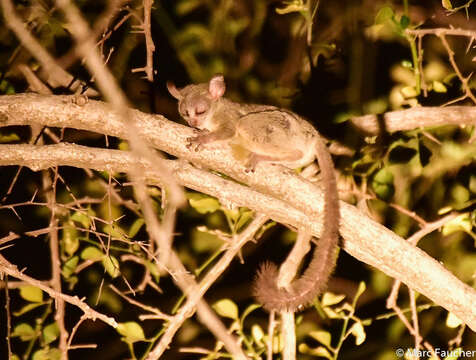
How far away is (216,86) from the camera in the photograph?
3344mm

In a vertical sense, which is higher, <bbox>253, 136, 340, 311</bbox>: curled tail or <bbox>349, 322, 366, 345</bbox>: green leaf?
<bbox>253, 136, 340, 311</bbox>: curled tail

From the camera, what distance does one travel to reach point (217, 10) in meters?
4.99

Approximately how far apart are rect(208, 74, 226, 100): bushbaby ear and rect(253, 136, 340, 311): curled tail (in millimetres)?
1114

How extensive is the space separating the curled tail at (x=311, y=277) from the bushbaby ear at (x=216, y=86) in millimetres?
1114

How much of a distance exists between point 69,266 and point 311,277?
154 cm

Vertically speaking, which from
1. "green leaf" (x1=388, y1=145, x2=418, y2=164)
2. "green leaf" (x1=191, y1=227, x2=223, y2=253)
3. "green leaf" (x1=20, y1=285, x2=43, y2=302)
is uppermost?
"green leaf" (x1=388, y1=145, x2=418, y2=164)

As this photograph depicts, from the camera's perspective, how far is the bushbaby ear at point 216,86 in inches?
130

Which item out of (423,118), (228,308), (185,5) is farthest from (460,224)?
(185,5)

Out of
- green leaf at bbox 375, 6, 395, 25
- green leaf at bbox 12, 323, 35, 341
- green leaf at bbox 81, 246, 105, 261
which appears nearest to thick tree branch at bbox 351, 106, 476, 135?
green leaf at bbox 375, 6, 395, 25

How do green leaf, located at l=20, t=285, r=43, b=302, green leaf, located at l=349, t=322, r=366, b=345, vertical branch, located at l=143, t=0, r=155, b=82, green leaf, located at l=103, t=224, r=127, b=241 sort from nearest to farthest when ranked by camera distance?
green leaf, located at l=103, t=224, r=127, b=241 → vertical branch, located at l=143, t=0, r=155, b=82 → green leaf, located at l=349, t=322, r=366, b=345 → green leaf, located at l=20, t=285, r=43, b=302

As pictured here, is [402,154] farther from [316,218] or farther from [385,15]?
[316,218]

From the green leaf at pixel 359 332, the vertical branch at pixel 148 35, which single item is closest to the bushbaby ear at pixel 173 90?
the vertical branch at pixel 148 35

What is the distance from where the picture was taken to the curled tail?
2.40 meters

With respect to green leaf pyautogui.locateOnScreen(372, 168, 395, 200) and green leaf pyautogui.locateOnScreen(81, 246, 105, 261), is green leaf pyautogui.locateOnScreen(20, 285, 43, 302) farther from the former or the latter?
green leaf pyautogui.locateOnScreen(372, 168, 395, 200)
